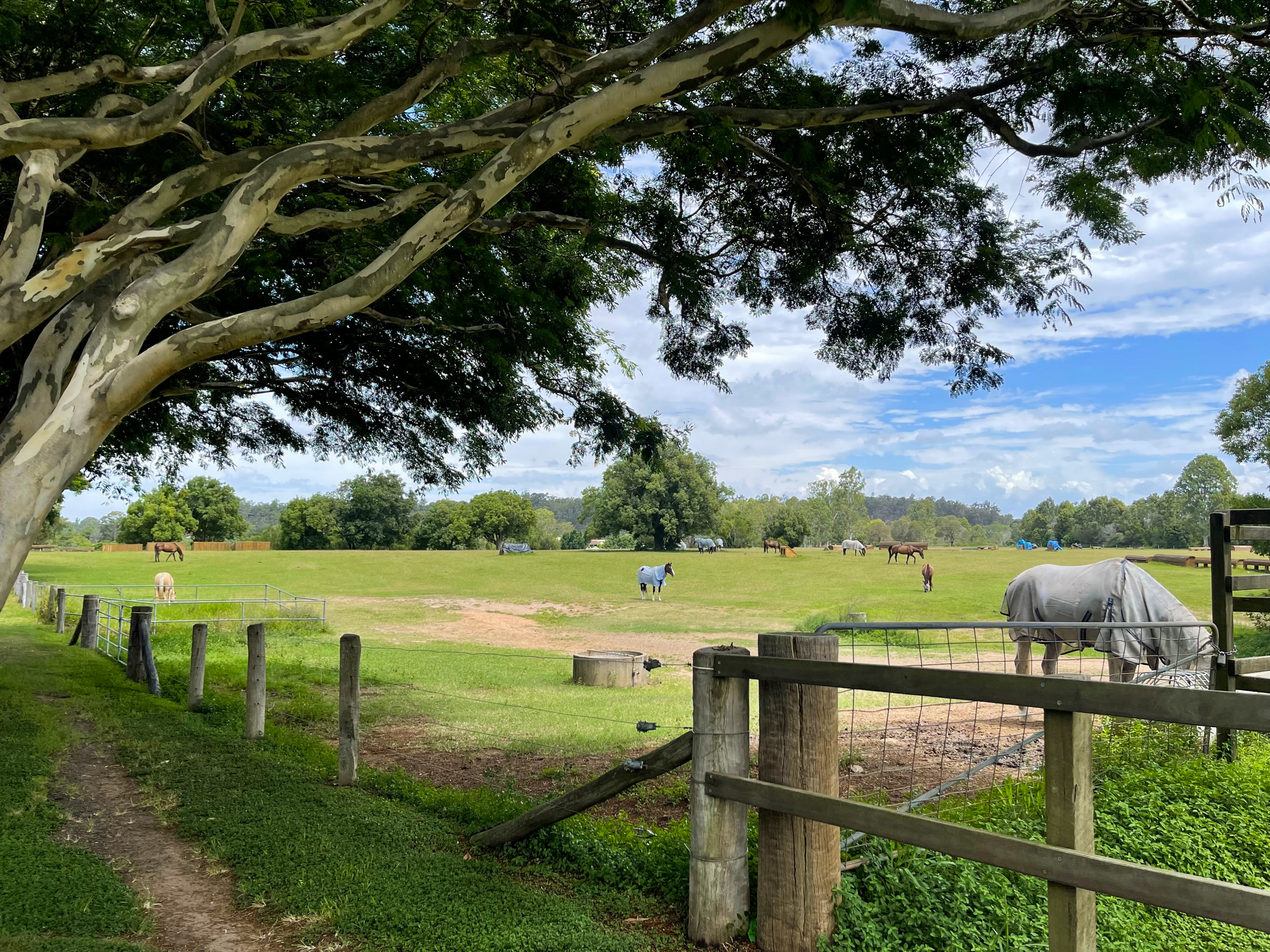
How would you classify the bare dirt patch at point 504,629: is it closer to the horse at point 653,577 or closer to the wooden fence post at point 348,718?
the horse at point 653,577

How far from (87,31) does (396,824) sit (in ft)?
25.5

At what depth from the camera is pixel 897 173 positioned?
28.1 ft

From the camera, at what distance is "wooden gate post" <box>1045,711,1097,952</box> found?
3.15 metres

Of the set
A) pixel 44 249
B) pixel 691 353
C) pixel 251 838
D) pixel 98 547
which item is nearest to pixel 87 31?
pixel 44 249

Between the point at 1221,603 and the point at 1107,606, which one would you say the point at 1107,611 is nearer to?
the point at 1107,606

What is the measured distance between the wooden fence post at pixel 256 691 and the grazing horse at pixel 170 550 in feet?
224

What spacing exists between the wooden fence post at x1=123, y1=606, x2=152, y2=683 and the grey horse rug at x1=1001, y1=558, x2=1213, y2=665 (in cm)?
1223

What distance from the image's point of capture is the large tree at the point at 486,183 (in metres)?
5.35

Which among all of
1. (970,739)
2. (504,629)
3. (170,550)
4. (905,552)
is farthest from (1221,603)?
(170,550)

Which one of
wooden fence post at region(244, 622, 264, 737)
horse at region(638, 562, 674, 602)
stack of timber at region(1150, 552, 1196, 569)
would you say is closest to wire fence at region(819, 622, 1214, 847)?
wooden fence post at region(244, 622, 264, 737)

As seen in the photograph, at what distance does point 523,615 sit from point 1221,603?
3378cm

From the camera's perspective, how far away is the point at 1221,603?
793 cm

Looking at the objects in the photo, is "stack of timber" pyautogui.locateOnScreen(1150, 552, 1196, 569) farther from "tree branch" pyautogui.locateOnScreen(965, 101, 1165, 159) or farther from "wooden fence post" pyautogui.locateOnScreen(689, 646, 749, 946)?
"wooden fence post" pyautogui.locateOnScreen(689, 646, 749, 946)

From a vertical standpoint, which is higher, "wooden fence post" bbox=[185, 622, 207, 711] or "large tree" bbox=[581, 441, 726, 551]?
"large tree" bbox=[581, 441, 726, 551]
